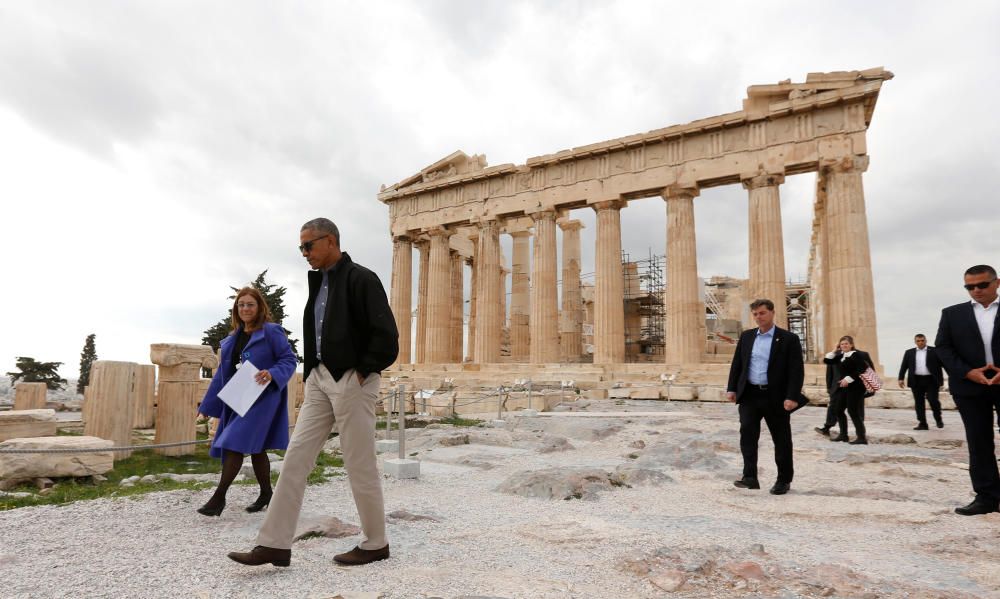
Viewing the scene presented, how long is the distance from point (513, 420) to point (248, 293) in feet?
29.4

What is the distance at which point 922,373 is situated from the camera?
10.3 metres

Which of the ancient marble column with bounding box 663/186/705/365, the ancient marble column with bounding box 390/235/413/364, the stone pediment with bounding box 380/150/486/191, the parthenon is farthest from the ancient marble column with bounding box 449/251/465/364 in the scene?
A: the ancient marble column with bounding box 663/186/705/365

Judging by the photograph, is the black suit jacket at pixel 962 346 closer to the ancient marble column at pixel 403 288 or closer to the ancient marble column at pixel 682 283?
the ancient marble column at pixel 682 283

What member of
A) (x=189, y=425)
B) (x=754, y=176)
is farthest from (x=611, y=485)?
(x=754, y=176)

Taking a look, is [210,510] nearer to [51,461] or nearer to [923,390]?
[51,461]

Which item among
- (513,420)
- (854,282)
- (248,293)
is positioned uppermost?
(854,282)

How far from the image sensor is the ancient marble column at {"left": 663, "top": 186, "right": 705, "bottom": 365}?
22016 mm

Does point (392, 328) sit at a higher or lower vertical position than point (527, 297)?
lower

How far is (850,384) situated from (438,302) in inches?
901

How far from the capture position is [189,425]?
9.12 metres

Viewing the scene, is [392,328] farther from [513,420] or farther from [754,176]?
[754,176]

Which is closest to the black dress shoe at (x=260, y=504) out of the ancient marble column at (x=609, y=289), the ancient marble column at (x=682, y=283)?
the ancient marble column at (x=682, y=283)

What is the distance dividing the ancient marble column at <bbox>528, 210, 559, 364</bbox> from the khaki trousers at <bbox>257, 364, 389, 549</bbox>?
863 inches

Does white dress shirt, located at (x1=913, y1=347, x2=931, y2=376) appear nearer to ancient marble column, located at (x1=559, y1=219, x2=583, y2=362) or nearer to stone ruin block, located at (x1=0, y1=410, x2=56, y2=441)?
stone ruin block, located at (x1=0, y1=410, x2=56, y2=441)
